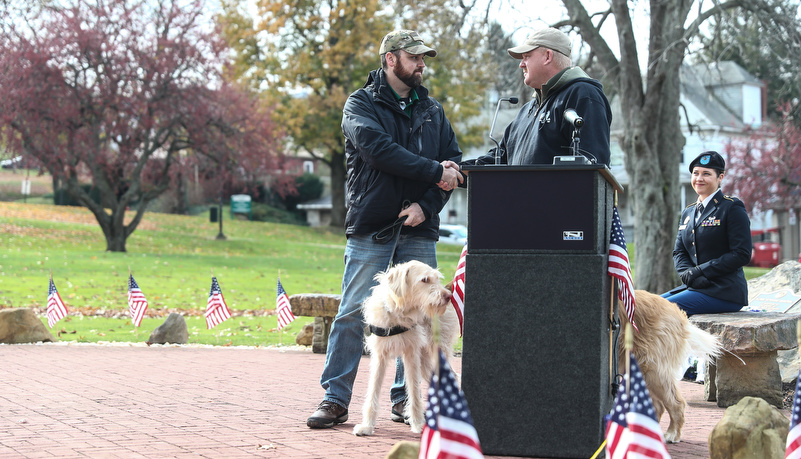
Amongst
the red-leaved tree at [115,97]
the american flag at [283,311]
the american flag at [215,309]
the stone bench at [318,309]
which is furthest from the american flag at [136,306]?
the red-leaved tree at [115,97]

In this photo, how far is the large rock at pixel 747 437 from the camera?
3.92m

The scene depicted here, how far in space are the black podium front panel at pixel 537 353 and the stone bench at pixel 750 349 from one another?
284 centimetres

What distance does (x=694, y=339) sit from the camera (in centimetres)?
573

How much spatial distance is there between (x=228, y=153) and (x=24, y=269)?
35.4 ft

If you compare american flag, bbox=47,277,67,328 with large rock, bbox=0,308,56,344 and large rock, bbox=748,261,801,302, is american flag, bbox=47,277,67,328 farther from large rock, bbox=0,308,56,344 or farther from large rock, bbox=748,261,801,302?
large rock, bbox=748,261,801,302

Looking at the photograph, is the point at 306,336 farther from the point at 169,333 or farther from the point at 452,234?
the point at 452,234

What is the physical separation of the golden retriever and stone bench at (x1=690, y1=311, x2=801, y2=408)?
139 cm

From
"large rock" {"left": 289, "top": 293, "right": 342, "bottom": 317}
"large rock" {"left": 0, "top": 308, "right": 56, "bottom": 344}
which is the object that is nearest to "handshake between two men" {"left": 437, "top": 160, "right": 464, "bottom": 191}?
"large rock" {"left": 289, "top": 293, "right": 342, "bottom": 317}

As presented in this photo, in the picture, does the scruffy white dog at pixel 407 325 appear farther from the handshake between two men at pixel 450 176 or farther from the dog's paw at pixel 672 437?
the dog's paw at pixel 672 437

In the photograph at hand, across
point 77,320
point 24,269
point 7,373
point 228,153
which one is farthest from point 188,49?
point 7,373

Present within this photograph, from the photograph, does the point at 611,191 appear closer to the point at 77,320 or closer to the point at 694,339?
the point at 694,339

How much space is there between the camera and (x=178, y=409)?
6477 mm

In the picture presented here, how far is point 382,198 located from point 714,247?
336 cm

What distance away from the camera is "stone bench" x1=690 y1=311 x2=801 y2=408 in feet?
22.1
